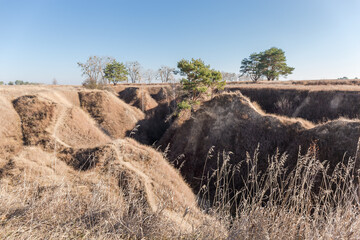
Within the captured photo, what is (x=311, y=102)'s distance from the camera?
83.0 feet

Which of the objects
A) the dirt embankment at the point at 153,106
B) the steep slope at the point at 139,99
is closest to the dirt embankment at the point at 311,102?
the dirt embankment at the point at 153,106

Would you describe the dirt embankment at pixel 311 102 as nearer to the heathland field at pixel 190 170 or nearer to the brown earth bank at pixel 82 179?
the heathland field at pixel 190 170

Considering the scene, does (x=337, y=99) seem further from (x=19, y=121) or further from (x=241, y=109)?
(x=19, y=121)

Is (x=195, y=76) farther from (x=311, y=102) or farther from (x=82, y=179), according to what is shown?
(x=82, y=179)

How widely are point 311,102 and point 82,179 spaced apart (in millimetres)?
27946

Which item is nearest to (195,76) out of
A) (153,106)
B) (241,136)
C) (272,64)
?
(241,136)

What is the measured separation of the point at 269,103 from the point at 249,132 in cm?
1350

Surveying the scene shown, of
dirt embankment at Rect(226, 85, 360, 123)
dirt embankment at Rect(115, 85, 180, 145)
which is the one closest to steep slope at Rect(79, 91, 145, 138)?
dirt embankment at Rect(115, 85, 180, 145)

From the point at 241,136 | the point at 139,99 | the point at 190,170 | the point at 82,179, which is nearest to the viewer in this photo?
the point at 82,179

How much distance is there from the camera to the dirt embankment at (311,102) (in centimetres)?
2239

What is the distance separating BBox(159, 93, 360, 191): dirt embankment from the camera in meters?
13.9

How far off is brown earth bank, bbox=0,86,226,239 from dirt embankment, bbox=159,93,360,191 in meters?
3.39

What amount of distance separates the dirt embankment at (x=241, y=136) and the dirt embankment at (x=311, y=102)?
6271 mm

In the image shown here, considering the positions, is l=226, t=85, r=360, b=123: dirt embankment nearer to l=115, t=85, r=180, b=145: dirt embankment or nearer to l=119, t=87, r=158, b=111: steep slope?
l=115, t=85, r=180, b=145: dirt embankment
